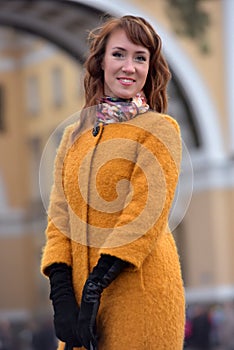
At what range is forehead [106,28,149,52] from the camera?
2.71 meters

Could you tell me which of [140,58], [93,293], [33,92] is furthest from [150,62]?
[33,92]

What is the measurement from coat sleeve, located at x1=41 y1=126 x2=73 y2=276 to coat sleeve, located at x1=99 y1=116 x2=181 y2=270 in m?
0.16

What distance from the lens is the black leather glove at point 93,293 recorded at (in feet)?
8.32

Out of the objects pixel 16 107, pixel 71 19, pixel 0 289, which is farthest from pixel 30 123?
pixel 71 19

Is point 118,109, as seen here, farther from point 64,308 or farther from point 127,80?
point 64,308

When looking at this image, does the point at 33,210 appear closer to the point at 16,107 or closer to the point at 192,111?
the point at 16,107

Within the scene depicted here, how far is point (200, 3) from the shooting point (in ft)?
53.6

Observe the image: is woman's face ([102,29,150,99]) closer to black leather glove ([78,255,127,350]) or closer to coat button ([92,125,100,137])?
coat button ([92,125,100,137])

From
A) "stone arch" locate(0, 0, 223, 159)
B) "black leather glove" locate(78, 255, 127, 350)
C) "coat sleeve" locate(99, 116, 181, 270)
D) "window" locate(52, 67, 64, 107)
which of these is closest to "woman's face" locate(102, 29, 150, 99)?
"coat sleeve" locate(99, 116, 181, 270)

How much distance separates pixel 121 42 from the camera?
271 cm

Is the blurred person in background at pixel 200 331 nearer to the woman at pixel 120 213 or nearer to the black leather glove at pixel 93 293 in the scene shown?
the woman at pixel 120 213

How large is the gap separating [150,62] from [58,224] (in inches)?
19.5

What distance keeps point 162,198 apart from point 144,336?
351 millimetres

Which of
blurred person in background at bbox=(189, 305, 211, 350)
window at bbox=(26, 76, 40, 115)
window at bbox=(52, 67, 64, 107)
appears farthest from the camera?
window at bbox=(26, 76, 40, 115)
